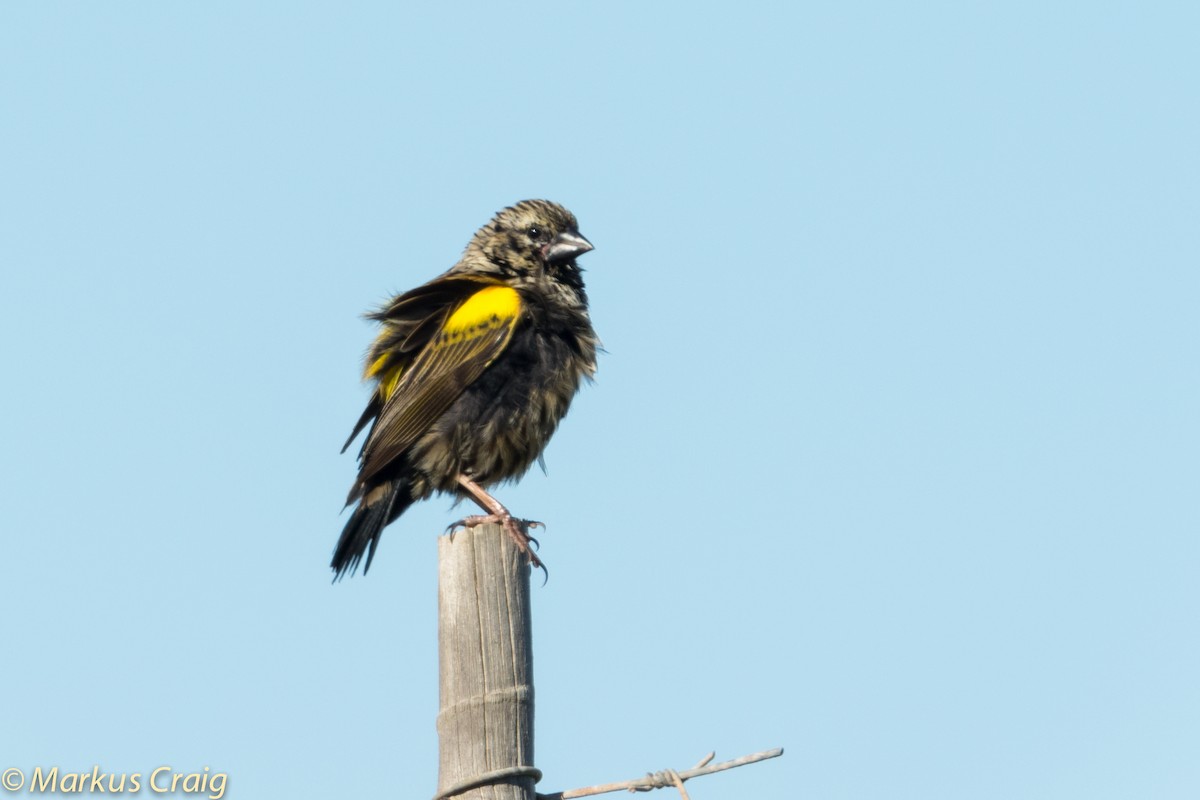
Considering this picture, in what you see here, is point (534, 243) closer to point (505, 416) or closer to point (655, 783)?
point (505, 416)

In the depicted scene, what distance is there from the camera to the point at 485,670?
160 inches

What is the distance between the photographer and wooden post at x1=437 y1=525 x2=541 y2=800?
398 centimetres

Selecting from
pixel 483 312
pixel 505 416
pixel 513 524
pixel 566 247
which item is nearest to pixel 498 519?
pixel 513 524

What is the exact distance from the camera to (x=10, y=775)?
5.55 metres

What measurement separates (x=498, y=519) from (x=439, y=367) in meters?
1.50

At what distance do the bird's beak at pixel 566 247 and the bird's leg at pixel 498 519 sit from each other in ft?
4.77

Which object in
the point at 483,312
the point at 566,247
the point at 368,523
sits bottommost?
the point at 368,523

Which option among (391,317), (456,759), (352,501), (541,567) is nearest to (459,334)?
(391,317)

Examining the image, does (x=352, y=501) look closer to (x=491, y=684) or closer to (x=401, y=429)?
(x=401, y=429)

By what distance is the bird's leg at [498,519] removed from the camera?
200 inches

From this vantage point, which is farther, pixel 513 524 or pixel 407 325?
pixel 407 325

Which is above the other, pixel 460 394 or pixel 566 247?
pixel 566 247

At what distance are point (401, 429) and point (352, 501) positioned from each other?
41cm

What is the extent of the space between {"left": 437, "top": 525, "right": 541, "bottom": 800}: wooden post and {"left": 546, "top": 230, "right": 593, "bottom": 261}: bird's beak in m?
3.58
